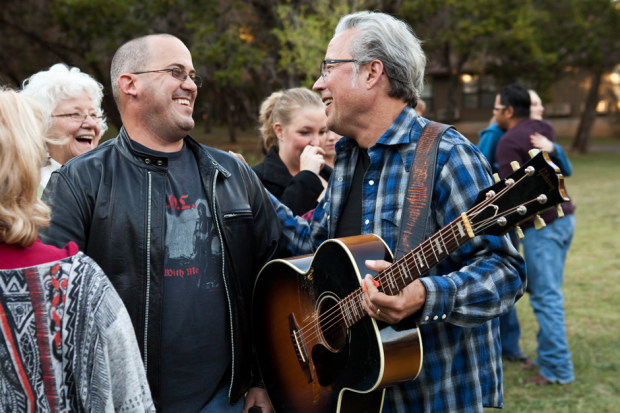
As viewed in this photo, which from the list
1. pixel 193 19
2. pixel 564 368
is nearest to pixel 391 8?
pixel 193 19

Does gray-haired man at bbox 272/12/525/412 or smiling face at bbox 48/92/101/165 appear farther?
smiling face at bbox 48/92/101/165

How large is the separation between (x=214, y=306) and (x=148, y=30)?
14446 mm

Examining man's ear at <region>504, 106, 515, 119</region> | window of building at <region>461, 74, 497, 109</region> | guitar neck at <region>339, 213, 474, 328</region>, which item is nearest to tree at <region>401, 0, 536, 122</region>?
window of building at <region>461, 74, 497, 109</region>

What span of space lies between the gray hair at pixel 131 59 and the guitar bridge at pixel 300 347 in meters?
1.22

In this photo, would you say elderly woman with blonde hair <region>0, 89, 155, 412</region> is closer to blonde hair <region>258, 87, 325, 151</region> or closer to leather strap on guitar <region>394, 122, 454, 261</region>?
leather strap on guitar <region>394, 122, 454, 261</region>

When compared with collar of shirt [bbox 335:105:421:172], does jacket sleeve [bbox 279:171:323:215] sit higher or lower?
lower

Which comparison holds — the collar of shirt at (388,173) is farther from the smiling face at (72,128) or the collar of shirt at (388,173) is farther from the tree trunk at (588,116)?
the tree trunk at (588,116)

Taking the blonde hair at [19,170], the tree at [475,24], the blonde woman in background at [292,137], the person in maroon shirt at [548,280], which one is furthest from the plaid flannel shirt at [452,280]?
the tree at [475,24]

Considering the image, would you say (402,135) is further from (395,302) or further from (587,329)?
(587,329)

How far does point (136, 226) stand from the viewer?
6.98ft

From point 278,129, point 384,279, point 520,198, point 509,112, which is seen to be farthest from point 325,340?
point 509,112

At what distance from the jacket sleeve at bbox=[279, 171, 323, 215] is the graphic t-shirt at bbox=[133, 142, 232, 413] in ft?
3.80

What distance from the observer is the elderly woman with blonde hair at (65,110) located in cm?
306

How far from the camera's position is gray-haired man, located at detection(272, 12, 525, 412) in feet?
6.39
